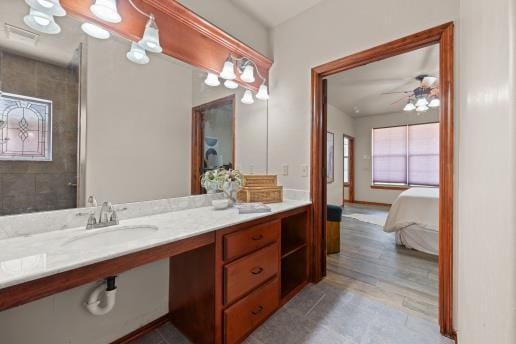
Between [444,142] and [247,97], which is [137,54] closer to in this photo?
[247,97]

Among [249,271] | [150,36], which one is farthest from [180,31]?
[249,271]

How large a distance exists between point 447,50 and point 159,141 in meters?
2.03

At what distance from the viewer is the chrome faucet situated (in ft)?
3.86

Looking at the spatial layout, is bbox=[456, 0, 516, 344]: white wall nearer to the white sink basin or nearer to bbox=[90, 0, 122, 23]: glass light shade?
the white sink basin

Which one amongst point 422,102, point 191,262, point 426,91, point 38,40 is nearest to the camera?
point 38,40

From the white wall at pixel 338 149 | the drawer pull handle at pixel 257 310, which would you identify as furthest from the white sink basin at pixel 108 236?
the white wall at pixel 338 149

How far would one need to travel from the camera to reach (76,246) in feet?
3.35

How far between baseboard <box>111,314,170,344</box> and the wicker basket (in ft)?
3.49

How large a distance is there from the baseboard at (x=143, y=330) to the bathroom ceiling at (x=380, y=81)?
151 inches

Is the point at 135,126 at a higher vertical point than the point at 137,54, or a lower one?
lower

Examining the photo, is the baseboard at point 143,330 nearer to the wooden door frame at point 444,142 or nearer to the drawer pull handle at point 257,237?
the drawer pull handle at point 257,237

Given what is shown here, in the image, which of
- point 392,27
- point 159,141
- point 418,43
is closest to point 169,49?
point 159,141

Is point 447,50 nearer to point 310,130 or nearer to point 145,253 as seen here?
point 310,130

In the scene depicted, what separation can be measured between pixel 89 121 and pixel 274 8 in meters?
1.92
